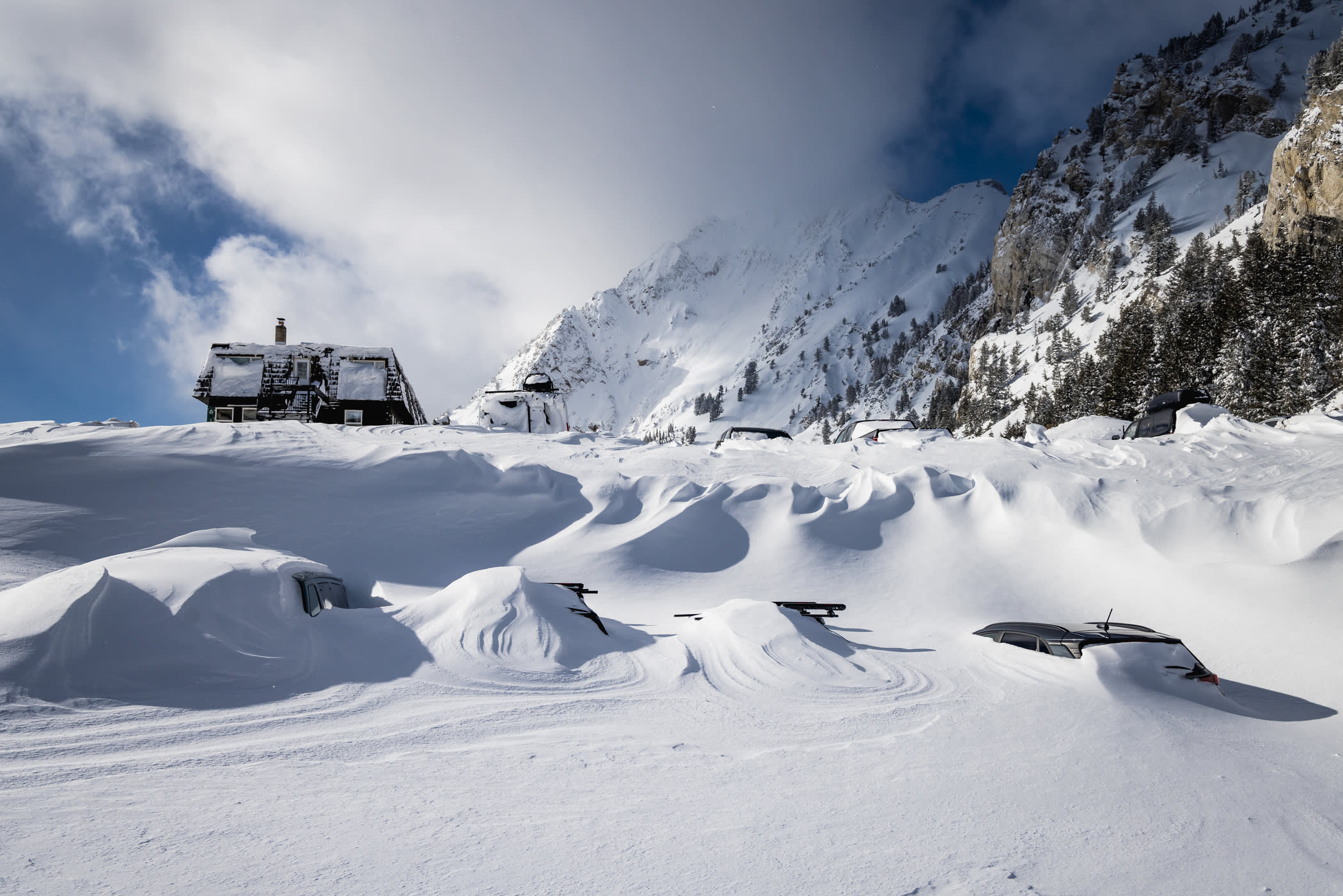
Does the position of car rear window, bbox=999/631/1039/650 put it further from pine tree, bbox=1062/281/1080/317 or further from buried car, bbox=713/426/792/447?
→ pine tree, bbox=1062/281/1080/317

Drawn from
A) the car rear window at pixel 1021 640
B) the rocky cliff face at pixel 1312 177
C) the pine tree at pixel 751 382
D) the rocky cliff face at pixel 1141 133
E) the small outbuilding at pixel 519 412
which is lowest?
the car rear window at pixel 1021 640

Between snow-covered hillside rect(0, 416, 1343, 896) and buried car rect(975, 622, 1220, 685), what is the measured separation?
0.49ft

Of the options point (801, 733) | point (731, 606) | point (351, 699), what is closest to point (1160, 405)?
point (731, 606)

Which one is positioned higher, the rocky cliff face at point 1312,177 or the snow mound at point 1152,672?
the rocky cliff face at point 1312,177

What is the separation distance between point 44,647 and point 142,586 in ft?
2.64

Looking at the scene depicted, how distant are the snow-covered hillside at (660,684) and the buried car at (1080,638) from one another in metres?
0.15

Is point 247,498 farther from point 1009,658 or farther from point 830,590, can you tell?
point 1009,658

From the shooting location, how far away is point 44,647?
4.13 metres

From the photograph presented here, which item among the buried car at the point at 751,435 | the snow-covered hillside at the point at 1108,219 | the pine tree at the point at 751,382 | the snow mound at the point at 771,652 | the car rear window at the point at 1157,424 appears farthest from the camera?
the pine tree at the point at 751,382

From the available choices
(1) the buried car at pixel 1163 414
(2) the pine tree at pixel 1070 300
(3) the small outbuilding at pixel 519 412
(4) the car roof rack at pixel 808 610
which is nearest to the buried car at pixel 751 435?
(4) the car roof rack at pixel 808 610

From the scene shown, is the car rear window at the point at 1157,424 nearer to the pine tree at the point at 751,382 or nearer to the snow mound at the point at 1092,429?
the snow mound at the point at 1092,429

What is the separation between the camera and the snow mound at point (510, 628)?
5.81 m

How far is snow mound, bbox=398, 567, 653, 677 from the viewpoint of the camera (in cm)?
581

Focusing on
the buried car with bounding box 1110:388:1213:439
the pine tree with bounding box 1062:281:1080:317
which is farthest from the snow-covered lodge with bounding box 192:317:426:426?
the pine tree with bounding box 1062:281:1080:317
